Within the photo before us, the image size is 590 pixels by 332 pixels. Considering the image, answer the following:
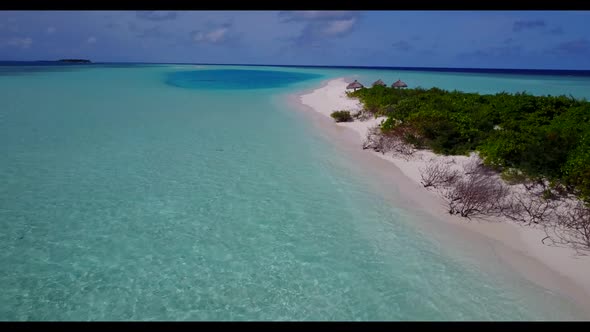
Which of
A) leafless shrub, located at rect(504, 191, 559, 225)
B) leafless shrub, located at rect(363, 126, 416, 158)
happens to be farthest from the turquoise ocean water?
leafless shrub, located at rect(504, 191, 559, 225)

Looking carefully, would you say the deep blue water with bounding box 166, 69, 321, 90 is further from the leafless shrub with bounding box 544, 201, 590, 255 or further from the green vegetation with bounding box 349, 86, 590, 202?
the leafless shrub with bounding box 544, 201, 590, 255

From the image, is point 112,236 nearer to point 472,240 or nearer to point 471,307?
point 471,307

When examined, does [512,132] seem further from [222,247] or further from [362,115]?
[362,115]

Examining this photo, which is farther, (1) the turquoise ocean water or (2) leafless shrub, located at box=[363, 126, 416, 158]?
(2) leafless shrub, located at box=[363, 126, 416, 158]

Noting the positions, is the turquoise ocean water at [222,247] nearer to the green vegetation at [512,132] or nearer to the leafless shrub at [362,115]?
the green vegetation at [512,132]

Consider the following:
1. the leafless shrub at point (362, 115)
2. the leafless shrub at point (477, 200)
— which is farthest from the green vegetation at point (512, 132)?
the leafless shrub at point (477, 200)

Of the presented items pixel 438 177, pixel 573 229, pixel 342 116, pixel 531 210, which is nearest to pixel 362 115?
pixel 342 116
